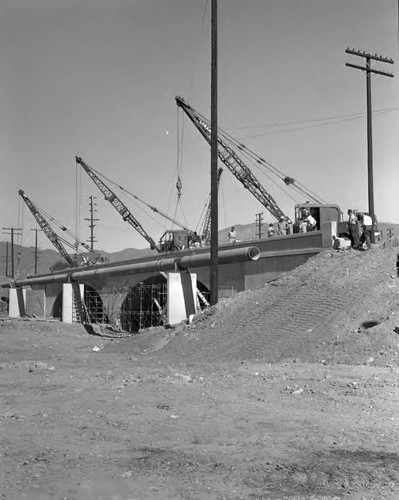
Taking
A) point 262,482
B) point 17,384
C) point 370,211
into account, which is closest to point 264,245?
point 370,211

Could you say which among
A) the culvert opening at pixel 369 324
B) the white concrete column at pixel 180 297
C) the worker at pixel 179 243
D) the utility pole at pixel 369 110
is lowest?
the culvert opening at pixel 369 324

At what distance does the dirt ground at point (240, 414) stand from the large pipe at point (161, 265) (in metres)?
5.92

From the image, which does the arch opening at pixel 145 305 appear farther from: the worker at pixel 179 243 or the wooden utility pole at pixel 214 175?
the wooden utility pole at pixel 214 175

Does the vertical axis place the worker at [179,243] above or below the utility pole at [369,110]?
below

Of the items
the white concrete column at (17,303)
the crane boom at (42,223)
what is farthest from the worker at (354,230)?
the crane boom at (42,223)

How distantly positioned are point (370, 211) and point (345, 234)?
470 centimetres

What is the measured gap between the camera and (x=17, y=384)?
10758 millimetres

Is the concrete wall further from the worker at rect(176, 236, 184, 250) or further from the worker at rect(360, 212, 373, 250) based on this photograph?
the worker at rect(176, 236, 184, 250)

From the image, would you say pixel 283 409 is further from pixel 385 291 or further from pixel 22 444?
pixel 385 291

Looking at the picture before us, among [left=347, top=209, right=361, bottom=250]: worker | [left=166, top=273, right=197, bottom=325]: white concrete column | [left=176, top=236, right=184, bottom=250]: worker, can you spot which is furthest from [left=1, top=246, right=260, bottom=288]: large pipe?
[left=176, top=236, right=184, bottom=250]: worker

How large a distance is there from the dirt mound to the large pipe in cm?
316

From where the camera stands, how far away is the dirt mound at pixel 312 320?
13602 mm

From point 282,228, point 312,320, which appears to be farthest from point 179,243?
point 312,320

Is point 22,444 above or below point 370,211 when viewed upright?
Answer: below
